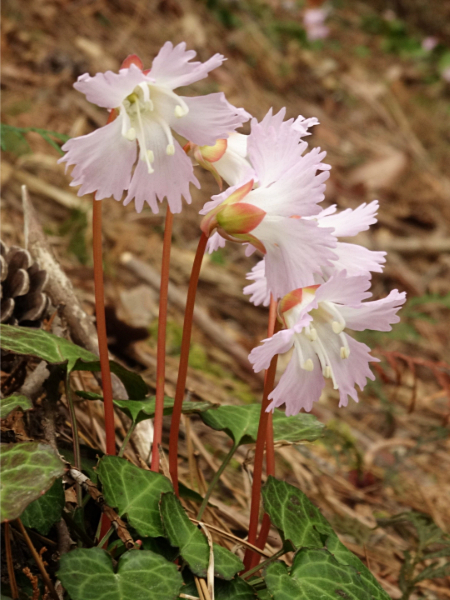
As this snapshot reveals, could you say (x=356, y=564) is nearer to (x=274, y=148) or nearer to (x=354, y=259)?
(x=354, y=259)

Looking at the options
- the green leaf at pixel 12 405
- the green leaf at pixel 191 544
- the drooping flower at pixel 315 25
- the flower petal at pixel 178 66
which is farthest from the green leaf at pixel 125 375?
the drooping flower at pixel 315 25

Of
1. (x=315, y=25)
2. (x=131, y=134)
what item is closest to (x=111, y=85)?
(x=131, y=134)

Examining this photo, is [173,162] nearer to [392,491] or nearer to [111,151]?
[111,151]

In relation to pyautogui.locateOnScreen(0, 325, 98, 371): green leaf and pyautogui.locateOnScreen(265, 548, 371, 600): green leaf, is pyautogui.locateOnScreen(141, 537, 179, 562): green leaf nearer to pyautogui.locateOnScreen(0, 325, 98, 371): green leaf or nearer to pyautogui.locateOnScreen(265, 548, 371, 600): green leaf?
pyautogui.locateOnScreen(265, 548, 371, 600): green leaf

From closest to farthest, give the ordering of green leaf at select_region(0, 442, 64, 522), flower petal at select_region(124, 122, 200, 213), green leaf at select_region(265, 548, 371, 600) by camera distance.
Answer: green leaf at select_region(0, 442, 64, 522) → green leaf at select_region(265, 548, 371, 600) → flower petal at select_region(124, 122, 200, 213)

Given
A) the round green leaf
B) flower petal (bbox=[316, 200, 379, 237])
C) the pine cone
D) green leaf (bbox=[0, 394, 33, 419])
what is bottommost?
green leaf (bbox=[0, 394, 33, 419])

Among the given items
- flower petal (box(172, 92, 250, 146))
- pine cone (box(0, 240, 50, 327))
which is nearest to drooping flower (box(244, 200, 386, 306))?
flower petal (box(172, 92, 250, 146))
